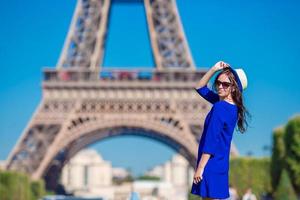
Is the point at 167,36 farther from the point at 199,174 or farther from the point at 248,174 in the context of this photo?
the point at 199,174

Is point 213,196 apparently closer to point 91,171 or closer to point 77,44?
point 77,44

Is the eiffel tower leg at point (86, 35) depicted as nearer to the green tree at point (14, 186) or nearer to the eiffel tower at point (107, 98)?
the eiffel tower at point (107, 98)

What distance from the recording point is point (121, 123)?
41062 mm

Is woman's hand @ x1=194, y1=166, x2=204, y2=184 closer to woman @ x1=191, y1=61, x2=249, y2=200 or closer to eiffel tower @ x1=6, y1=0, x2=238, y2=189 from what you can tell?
woman @ x1=191, y1=61, x2=249, y2=200

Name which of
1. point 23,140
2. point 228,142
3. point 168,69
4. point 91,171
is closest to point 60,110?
point 23,140

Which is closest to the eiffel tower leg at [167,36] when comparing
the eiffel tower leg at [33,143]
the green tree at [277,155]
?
the eiffel tower leg at [33,143]

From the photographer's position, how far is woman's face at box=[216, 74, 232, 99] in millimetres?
Answer: 6203

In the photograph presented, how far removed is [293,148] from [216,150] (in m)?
22.8

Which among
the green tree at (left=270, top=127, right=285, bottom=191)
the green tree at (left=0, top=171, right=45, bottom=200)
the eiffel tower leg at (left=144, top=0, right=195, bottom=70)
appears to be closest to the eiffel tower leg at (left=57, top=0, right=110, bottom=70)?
the eiffel tower leg at (left=144, top=0, right=195, bottom=70)

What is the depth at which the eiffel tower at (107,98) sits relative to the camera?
40.0 m

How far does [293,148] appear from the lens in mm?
28312

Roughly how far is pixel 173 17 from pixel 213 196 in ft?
123

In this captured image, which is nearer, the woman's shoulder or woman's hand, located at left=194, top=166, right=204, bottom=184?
woman's hand, located at left=194, top=166, right=204, bottom=184

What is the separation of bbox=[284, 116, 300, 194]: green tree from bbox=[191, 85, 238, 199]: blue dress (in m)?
22.3
